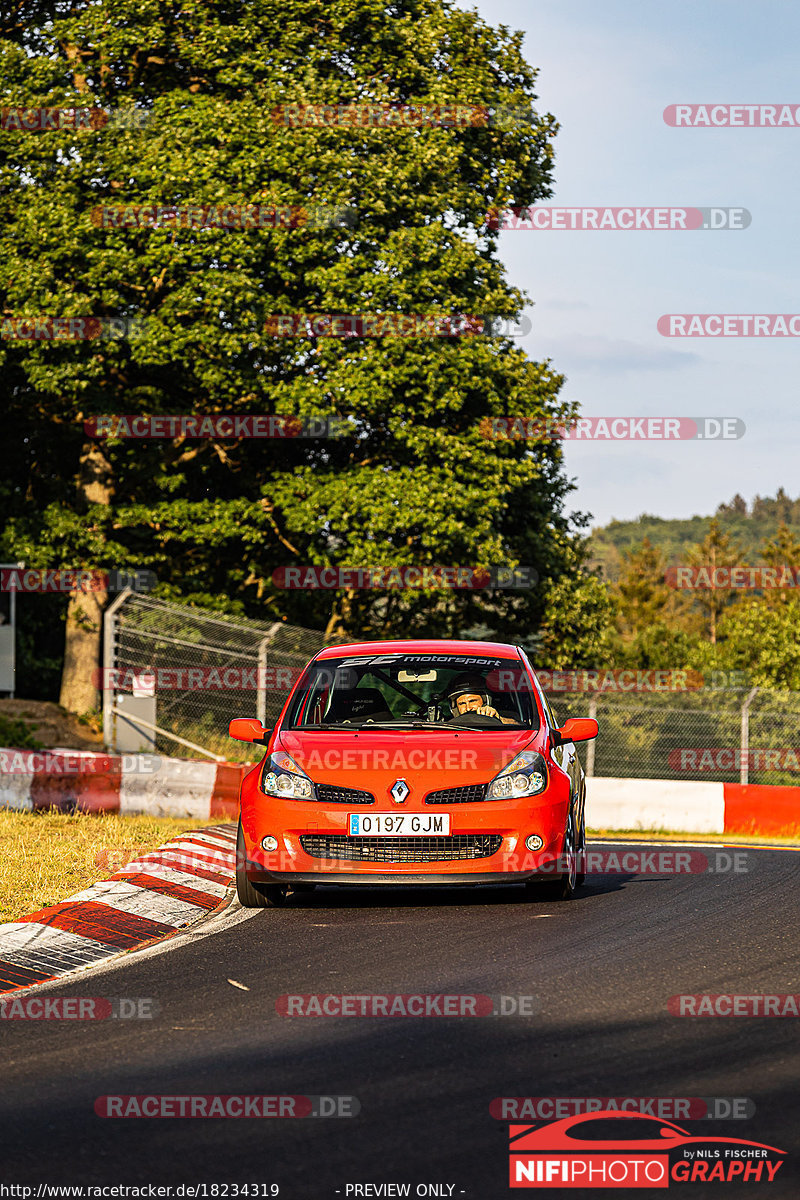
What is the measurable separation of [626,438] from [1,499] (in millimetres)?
14148

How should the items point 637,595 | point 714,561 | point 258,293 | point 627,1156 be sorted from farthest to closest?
point 714,561 < point 637,595 < point 258,293 < point 627,1156

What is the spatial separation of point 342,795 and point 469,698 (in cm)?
161

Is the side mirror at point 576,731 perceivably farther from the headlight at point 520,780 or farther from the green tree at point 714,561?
the green tree at point 714,561

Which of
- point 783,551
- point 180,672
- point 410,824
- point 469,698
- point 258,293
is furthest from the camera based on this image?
point 783,551

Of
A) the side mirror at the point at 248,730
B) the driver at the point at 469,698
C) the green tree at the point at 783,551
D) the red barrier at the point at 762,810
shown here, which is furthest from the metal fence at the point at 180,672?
the green tree at the point at 783,551

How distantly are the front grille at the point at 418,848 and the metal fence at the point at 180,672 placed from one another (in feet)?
37.2

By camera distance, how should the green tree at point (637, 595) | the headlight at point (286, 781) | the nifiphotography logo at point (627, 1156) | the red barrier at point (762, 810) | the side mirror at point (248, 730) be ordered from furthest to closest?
the green tree at point (637, 595) < the red barrier at point (762, 810) < the side mirror at point (248, 730) < the headlight at point (286, 781) < the nifiphotography logo at point (627, 1156)

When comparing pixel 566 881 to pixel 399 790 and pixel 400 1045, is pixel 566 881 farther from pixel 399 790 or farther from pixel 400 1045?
pixel 400 1045

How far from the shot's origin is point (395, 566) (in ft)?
91.4

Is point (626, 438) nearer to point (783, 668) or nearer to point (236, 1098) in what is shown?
point (236, 1098)

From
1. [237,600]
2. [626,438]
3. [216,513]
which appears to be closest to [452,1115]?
[626,438]

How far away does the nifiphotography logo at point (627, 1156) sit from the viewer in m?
4.23

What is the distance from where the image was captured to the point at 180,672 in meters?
20.5

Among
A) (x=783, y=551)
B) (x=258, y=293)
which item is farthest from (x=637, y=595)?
(x=258, y=293)
